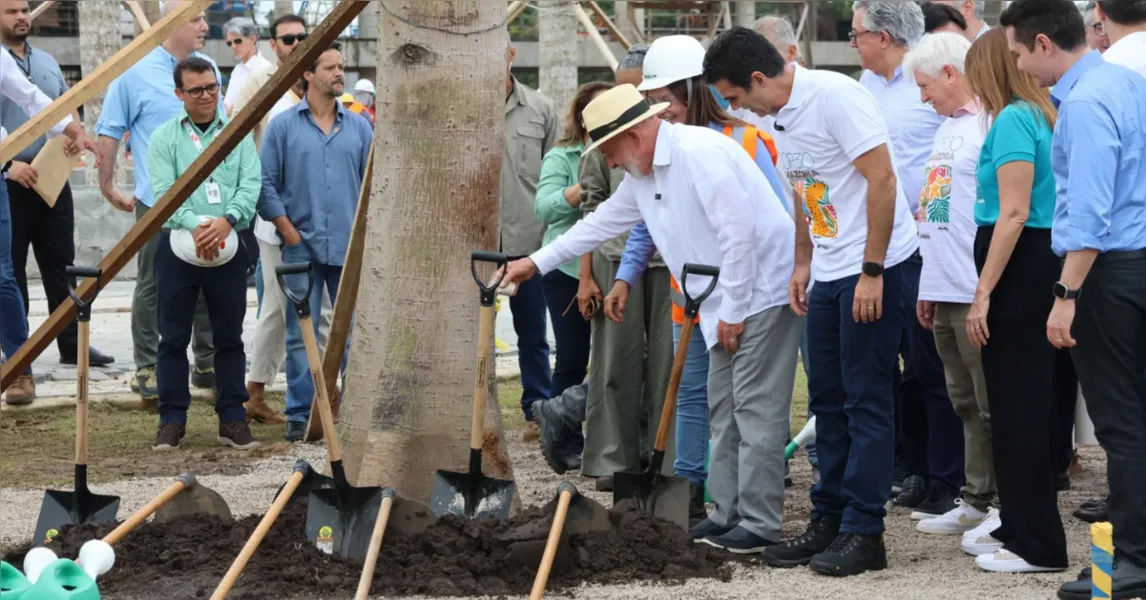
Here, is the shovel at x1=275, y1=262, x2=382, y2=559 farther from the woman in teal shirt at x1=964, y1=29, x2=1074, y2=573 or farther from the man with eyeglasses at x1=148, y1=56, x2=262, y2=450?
the man with eyeglasses at x1=148, y1=56, x2=262, y2=450

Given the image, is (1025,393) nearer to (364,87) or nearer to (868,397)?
(868,397)

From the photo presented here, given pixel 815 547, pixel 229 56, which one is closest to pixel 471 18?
pixel 815 547

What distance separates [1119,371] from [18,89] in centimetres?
674

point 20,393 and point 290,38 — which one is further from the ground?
point 290,38

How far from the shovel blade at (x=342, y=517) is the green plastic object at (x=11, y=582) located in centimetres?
119

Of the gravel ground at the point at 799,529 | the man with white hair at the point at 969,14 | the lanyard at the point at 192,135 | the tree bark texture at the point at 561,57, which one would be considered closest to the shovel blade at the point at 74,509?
the gravel ground at the point at 799,529

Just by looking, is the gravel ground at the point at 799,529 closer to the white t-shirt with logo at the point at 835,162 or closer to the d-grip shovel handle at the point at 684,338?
the d-grip shovel handle at the point at 684,338

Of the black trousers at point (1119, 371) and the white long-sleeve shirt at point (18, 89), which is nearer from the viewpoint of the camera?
the black trousers at point (1119, 371)

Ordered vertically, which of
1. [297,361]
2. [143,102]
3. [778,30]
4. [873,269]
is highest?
[778,30]

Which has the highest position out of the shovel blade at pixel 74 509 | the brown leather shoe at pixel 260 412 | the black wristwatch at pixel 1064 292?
the black wristwatch at pixel 1064 292

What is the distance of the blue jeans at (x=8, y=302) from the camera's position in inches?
360

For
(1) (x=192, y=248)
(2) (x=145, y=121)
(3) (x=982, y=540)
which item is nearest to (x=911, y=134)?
(3) (x=982, y=540)

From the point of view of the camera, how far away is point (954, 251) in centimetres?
611

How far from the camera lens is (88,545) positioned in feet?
16.6
